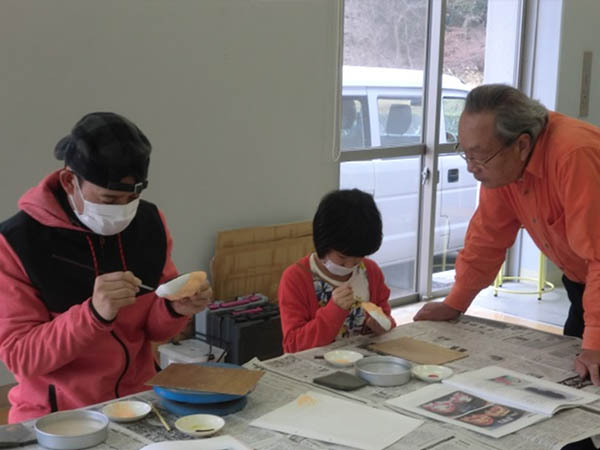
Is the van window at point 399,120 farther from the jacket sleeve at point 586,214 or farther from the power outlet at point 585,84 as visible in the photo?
the jacket sleeve at point 586,214

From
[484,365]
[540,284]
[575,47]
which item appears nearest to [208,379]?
[484,365]

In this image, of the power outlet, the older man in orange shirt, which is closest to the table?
the older man in orange shirt

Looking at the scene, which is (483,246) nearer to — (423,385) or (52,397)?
(423,385)

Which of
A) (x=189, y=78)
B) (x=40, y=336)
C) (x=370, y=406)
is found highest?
(x=189, y=78)

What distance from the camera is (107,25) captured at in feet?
10.3

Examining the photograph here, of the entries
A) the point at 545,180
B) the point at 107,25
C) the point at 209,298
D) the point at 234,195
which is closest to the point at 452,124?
the point at 234,195

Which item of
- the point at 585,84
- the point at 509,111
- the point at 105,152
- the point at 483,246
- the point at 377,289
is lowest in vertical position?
the point at 377,289

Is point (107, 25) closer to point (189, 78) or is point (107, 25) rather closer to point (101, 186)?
point (189, 78)

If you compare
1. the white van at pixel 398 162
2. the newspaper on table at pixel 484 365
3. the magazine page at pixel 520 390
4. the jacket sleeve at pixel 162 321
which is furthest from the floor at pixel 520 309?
the jacket sleeve at pixel 162 321

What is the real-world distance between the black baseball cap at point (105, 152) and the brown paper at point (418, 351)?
0.84m

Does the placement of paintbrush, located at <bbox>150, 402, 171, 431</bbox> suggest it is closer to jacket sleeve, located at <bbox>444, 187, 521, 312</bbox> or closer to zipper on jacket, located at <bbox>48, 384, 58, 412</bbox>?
zipper on jacket, located at <bbox>48, 384, 58, 412</bbox>

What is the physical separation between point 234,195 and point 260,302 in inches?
22.9

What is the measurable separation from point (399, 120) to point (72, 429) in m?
3.80

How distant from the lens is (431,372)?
1787mm
